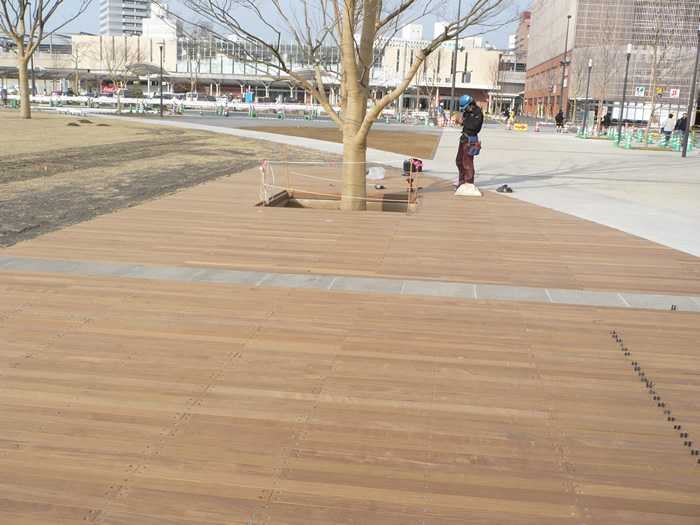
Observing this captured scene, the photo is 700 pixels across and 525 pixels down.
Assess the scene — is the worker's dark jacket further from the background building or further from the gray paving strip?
the background building

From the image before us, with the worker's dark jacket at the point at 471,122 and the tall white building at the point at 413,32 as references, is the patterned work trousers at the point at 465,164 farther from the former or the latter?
the tall white building at the point at 413,32

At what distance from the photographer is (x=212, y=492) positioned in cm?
336

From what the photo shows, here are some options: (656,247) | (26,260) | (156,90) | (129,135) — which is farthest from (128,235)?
(156,90)

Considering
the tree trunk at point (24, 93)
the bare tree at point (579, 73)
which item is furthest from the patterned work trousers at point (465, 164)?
the bare tree at point (579, 73)

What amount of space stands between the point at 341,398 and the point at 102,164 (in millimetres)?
15720

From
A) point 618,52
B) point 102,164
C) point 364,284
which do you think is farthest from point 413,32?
point 364,284

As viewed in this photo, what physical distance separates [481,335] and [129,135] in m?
26.7

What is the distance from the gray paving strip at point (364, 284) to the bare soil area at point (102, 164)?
6.51 ft

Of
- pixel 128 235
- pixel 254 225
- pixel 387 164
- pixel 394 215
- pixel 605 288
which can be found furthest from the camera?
pixel 387 164

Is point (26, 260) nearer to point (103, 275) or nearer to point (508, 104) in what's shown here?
point (103, 275)

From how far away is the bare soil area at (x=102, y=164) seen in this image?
36.2 feet

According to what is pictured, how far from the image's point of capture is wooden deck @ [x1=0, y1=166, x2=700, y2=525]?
3.35m

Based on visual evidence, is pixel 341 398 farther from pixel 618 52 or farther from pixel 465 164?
pixel 618 52

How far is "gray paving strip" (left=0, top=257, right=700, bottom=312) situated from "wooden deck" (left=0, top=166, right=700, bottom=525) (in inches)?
7.9
